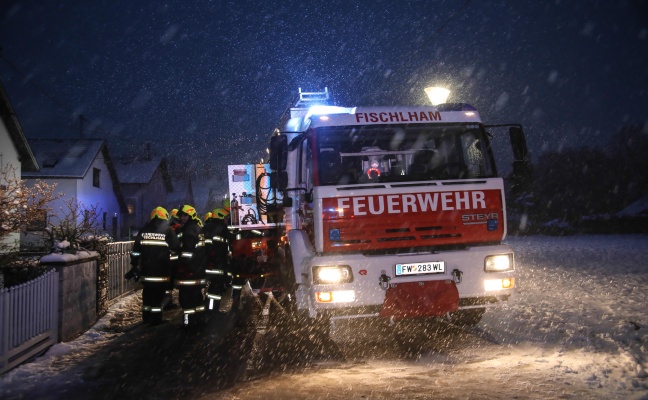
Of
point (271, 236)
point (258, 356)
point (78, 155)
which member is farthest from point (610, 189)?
point (258, 356)

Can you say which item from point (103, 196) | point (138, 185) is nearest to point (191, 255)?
point (103, 196)

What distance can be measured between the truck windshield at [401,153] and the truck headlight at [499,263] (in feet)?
3.64

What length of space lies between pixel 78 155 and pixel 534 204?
112 feet

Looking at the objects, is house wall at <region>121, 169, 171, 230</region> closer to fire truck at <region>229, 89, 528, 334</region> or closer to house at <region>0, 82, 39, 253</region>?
house at <region>0, 82, 39, 253</region>

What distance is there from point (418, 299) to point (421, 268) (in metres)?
0.37

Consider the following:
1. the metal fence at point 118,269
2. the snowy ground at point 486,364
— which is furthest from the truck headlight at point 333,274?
the metal fence at point 118,269

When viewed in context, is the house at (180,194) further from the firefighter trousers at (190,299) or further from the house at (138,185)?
the firefighter trousers at (190,299)

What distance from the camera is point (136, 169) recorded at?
5378 centimetres

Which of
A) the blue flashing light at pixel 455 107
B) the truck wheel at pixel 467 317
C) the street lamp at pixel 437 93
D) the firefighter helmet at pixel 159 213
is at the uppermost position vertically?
the street lamp at pixel 437 93

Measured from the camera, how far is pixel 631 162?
171ft

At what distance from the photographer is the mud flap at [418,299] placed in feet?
21.7

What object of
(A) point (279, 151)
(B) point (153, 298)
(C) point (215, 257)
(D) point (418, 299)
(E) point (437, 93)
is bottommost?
(B) point (153, 298)

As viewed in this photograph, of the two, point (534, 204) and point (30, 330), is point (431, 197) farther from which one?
point (534, 204)

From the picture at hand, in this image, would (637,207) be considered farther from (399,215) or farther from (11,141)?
(399,215)
